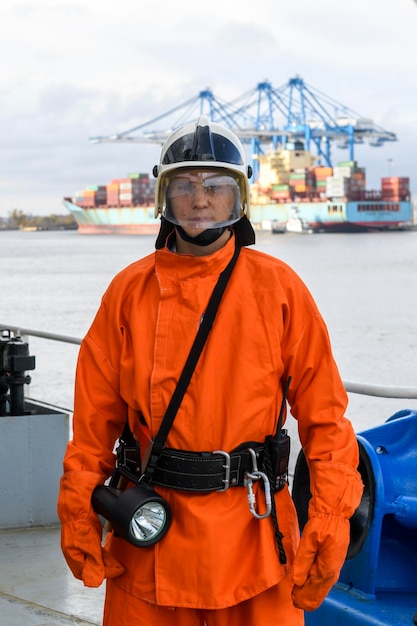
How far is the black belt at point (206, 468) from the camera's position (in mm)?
2166

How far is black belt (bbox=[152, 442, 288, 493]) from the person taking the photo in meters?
2.17

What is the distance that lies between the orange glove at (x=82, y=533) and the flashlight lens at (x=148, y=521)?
0.12m

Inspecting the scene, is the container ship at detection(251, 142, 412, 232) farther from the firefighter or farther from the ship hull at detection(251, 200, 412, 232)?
the firefighter

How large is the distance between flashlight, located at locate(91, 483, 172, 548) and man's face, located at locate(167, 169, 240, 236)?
595mm

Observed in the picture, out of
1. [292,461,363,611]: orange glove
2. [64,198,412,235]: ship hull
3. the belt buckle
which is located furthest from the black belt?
[64,198,412,235]: ship hull

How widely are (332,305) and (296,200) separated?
62070 millimetres

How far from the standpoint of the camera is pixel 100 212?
115m

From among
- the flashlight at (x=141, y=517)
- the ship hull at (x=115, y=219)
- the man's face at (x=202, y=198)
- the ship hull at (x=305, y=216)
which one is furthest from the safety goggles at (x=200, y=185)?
the ship hull at (x=115, y=219)

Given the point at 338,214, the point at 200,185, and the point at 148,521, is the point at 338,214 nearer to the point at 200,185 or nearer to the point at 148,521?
the point at 200,185

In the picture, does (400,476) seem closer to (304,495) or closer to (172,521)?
(304,495)

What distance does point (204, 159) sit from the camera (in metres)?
2.34

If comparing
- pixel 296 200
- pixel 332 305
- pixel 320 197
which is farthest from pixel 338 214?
pixel 332 305

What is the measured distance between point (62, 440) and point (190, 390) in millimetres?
2798

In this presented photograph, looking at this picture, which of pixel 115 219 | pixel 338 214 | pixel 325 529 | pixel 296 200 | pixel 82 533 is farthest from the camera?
pixel 115 219
